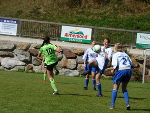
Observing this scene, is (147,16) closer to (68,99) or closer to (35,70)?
(35,70)

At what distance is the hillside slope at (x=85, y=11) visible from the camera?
41.3m

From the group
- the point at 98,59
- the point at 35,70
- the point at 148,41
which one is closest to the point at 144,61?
the point at 148,41

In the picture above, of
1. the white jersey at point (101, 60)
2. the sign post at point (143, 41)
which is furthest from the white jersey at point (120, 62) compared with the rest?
the sign post at point (143, 41)

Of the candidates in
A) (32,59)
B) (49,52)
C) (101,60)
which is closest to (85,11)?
(32,59)

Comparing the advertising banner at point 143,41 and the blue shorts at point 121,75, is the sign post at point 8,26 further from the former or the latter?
the blue shorts at point 121,75

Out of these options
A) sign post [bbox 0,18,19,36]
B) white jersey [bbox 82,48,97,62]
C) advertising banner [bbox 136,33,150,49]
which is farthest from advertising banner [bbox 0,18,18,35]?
white jersey [bbox 82,48,97,62]

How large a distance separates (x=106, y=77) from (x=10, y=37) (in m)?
7.17

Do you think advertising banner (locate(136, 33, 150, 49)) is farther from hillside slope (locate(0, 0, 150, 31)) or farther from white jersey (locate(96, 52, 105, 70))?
white jersey (locate(96, 52, 105, 70))

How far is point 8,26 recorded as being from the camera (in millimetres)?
30469

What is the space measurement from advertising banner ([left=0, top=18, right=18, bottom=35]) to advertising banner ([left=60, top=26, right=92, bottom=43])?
354cm

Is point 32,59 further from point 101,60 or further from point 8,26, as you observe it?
point 101,60

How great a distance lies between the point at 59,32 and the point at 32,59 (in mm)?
2569

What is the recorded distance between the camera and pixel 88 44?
2988 centimetres

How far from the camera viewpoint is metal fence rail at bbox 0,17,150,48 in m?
30.0
